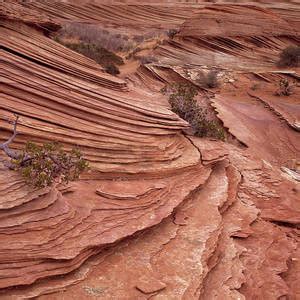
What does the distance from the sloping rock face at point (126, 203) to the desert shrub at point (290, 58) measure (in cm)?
1001

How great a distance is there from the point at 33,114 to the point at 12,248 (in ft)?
8.66

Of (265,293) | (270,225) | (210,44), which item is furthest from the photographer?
(210,44)

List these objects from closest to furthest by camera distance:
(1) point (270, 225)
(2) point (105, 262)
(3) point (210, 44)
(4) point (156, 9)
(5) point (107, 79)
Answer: (2) point (105, 262), (1) point (270, 225), (5) point (107, 79), (3) point (210, 44), (4) point (156, 9)

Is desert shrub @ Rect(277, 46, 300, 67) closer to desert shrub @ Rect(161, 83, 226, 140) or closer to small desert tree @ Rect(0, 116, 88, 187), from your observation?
desert shrub @ Rect(161, 83, 226, 140)

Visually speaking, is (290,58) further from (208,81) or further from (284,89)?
(208,81)

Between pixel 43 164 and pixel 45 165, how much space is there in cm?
4

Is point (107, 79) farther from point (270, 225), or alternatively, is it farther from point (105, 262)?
point (105, 262)

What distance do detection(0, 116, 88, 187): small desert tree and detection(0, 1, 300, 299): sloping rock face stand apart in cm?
12

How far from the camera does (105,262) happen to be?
5.44 meters

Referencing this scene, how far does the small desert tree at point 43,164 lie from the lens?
5.47m

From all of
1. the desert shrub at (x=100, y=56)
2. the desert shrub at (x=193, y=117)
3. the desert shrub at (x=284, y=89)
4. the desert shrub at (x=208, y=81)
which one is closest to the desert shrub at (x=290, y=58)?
the desert shrub at (x=284, y=89)

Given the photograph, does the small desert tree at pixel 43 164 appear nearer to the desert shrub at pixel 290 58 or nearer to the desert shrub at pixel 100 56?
the desert shrub at pixel 100 56

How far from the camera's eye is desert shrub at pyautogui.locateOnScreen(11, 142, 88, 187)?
5.46 meters

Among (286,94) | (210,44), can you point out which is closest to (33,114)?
(286,94)
